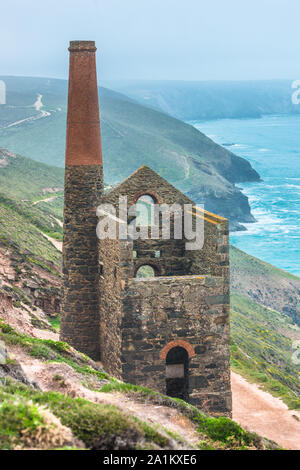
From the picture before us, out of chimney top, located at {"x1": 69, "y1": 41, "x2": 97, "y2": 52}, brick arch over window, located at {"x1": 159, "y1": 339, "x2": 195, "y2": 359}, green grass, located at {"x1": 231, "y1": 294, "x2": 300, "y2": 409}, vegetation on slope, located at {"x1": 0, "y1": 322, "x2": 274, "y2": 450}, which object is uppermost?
chimney top, located at {"x1": 69, "y1": 41, "x2": 97, "y2": 52}

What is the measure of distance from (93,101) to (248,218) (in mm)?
86028

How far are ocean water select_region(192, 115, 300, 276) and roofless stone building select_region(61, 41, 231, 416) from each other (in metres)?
62.5

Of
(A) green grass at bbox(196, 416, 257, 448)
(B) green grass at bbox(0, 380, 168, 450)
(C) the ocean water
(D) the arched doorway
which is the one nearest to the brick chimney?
(D) the arched doorway

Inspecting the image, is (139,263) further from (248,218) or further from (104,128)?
(104,128)

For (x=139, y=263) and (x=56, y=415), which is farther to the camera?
(x=139, y=263)

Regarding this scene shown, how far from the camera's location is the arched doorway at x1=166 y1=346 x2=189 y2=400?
1838cm

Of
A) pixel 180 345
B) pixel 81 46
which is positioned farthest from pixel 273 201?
pixel 180 345

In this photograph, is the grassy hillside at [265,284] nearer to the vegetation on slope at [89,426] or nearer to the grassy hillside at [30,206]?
the grassy hillside at [30,206]

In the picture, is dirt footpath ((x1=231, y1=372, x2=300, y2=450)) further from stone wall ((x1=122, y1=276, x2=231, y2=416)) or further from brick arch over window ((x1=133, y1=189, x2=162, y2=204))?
brick arch over window ((x1=133, y1=189, x2=162, y2=204))

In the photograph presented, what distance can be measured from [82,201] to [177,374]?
6465 millimetres

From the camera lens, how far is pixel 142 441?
31.0ft

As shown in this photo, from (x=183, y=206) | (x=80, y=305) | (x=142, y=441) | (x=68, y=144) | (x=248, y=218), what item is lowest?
(x=248, y=218)

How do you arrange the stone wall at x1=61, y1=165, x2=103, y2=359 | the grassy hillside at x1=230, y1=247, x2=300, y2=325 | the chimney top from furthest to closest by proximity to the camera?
1. the grassy hillside at x1=230, y1=247, x2=300, y2=325
2. the stone wall at x1=61, y1=165, x2=103, y2=359
3. the chimney top
